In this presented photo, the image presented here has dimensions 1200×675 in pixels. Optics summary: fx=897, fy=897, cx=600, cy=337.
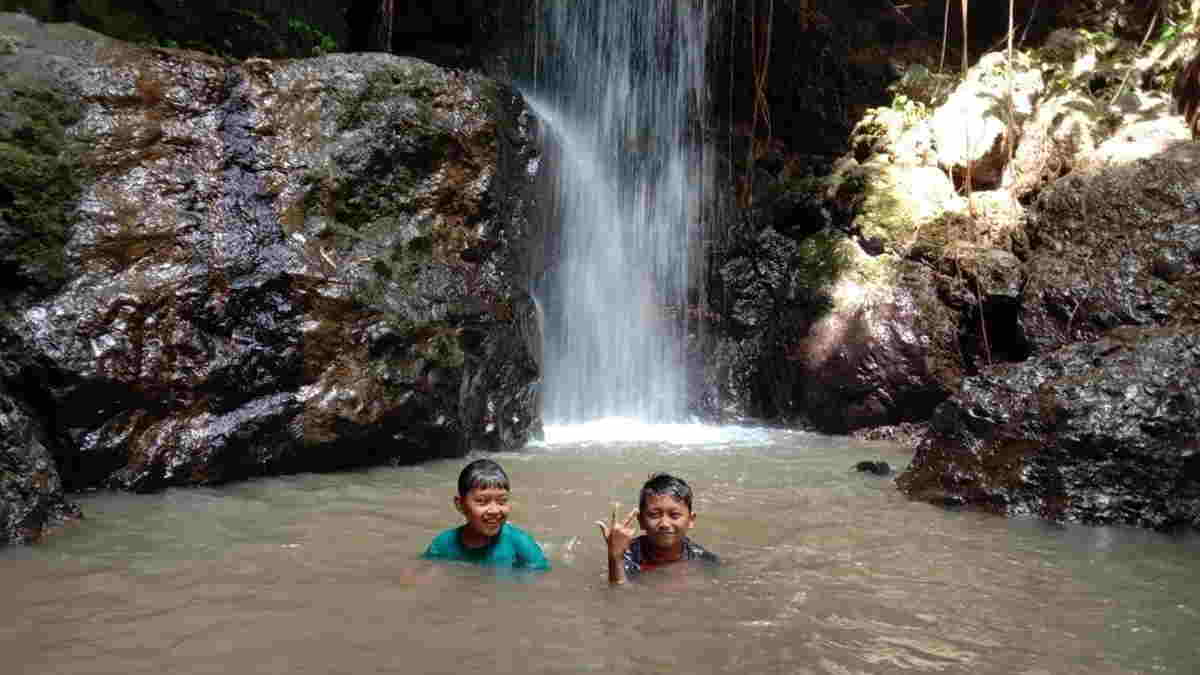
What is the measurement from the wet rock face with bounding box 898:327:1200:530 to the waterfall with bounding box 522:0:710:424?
533cm

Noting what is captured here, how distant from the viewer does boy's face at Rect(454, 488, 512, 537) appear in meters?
3.79

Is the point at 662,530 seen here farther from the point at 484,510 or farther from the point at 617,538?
the point at 484,510

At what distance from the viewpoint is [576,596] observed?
133 inches

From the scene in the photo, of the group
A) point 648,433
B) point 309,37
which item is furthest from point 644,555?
point 309,37

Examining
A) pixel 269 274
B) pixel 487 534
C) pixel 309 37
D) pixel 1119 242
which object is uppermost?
pixel 309 37

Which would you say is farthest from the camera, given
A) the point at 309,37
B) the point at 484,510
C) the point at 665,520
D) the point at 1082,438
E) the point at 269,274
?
the point at 309,37

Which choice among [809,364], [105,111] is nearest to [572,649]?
[105,111]

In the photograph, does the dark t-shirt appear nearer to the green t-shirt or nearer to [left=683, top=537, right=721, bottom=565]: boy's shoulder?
[left=683, top=537, right=721, bottom=565]: boy's shoulder

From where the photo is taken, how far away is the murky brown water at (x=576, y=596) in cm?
269

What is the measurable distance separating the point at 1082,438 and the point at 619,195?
773cm

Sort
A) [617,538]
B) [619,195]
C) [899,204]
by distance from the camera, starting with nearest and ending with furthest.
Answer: [617,538], [899,204], [619,195]

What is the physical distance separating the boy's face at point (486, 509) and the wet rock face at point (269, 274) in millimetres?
2575

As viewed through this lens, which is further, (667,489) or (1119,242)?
(1119,242)

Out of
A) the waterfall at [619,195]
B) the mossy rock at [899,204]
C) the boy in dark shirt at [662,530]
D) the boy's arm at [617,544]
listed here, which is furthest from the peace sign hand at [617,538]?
the mossy rock at [899,204]
